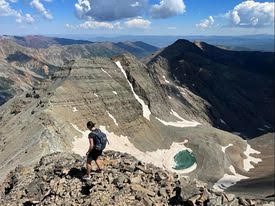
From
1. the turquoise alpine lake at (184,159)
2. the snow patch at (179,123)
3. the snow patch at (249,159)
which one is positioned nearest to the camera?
the turquoise alpine lake at (184,159)

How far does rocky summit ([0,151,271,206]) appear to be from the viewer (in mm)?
24562

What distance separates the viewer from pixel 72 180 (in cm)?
2775

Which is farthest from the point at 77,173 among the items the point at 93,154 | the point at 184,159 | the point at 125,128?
the point at 184,159

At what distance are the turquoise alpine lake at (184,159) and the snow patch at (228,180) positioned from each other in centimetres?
994

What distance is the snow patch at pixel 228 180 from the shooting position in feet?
347

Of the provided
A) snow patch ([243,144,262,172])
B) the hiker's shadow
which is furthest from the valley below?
the hiker's shadow

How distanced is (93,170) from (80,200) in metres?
2.47

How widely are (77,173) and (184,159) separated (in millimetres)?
97303

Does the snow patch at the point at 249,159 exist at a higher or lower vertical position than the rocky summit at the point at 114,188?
lower

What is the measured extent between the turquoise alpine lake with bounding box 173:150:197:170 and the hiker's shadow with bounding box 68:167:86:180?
298 ft

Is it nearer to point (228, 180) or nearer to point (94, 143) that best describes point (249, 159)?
point (228, 180)

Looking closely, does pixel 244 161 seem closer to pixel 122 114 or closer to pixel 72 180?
pixel 122 114

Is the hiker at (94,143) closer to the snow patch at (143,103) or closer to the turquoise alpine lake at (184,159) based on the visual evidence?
the turquoise alpine lake at (184,159)

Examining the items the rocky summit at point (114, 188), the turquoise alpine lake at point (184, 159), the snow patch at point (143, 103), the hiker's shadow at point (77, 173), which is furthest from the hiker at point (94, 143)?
the snow patch at point (143, 103)
